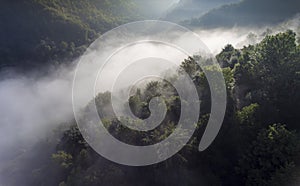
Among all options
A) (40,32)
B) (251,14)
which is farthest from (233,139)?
(251,14)

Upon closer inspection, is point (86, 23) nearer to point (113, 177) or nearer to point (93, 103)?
point (93, 103)

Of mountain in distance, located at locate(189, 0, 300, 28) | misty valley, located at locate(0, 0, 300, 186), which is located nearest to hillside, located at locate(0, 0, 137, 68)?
mountain in distance, located at locate(189, 0, 300, 28)

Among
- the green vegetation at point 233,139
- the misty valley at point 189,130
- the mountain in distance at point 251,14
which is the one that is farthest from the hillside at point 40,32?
the green vegetation at point 233,139

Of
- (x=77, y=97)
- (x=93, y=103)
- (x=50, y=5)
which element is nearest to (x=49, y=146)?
(x=93, y=103)

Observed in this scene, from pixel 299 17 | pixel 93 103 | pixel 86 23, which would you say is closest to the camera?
pixel 93 103

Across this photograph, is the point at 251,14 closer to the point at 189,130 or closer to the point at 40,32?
the point at 40,32

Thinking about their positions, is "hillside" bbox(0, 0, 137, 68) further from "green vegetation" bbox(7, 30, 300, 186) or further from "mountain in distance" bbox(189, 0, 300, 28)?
"green vegetation" bbox(7, 30, 300, 186)

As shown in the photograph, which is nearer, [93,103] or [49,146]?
[93,103]
